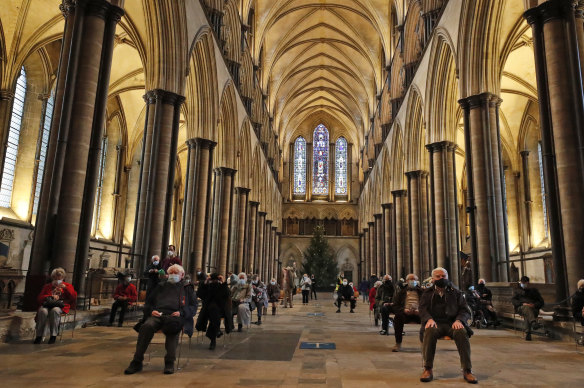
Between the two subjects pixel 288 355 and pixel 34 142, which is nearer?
pixel 288 355

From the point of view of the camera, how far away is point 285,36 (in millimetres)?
29375

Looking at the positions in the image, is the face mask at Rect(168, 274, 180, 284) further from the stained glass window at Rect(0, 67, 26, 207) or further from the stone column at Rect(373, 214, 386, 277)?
the stone column at Rect(373, 214, 386, 277)

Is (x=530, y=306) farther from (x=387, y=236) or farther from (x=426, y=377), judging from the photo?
(x=387, y=236)

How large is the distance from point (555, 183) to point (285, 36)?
24096mm

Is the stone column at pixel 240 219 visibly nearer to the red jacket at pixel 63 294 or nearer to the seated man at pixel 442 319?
the red jacket at pixel 63 294

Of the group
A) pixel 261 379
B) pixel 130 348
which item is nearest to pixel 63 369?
pixel 130 348

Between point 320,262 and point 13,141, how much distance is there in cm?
2427

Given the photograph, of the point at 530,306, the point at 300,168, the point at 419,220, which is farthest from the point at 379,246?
the point at 530,306

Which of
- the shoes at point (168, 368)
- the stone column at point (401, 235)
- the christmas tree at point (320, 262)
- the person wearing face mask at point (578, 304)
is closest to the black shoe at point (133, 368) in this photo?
the shoes at point (168, 368)

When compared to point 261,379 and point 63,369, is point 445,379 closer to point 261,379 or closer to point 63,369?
point 261,379

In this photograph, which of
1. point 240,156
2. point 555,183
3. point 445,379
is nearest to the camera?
point 445,379

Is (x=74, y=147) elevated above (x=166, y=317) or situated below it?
above

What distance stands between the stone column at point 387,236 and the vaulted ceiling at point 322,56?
314 inches

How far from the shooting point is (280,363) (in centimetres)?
478
